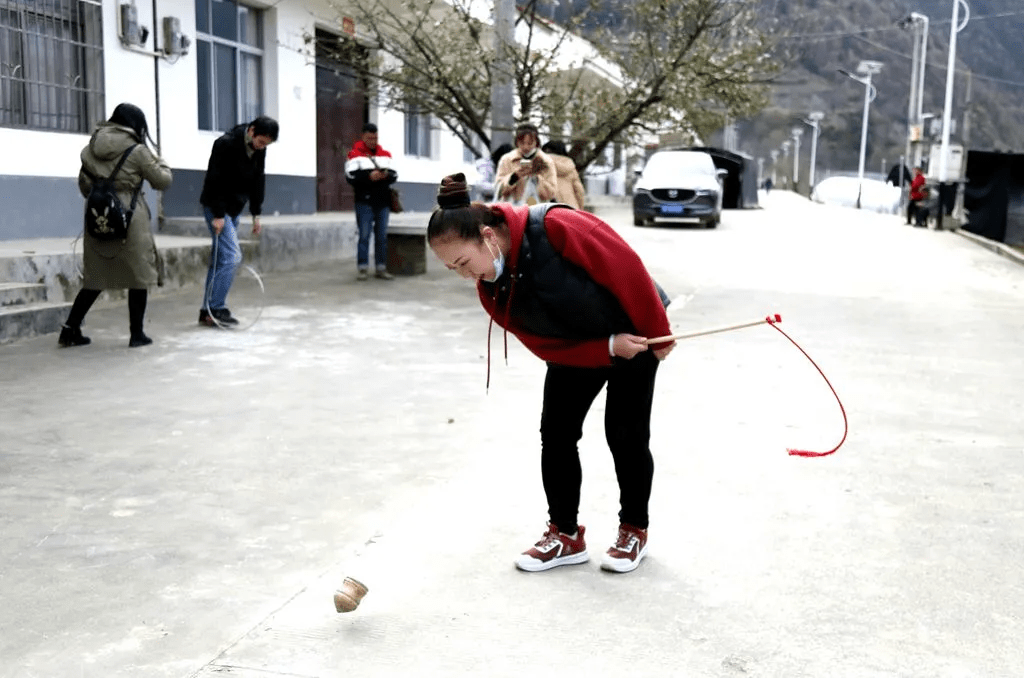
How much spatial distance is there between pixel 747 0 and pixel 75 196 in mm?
7373

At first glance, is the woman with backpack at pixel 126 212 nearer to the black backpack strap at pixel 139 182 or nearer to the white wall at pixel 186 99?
the black backpack strap at pixel 139 182

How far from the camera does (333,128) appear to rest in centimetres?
1783

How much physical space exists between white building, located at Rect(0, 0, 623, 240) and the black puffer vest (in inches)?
328

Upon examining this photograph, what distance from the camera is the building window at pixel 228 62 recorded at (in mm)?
13742

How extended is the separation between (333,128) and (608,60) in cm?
763

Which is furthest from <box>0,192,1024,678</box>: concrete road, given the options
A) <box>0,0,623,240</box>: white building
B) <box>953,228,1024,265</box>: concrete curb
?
<box>953,228,1024,265</box>: concrete curb

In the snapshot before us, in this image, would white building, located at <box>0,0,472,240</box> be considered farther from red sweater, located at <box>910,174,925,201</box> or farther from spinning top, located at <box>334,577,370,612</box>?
red sweater, located at <box>910,174,925,201</box>

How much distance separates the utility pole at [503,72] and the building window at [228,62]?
469 centimetres

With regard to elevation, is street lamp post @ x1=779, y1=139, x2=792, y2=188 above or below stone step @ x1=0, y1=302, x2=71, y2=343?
above

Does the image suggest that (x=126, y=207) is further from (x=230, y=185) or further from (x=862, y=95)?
(x=862, y=95)

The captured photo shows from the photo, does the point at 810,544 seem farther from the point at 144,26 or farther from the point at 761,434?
the point at 144,26

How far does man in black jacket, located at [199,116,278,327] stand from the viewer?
8102 millimetres

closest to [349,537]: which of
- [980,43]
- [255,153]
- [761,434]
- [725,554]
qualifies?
[725,554]

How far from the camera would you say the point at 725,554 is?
3.70 meters
